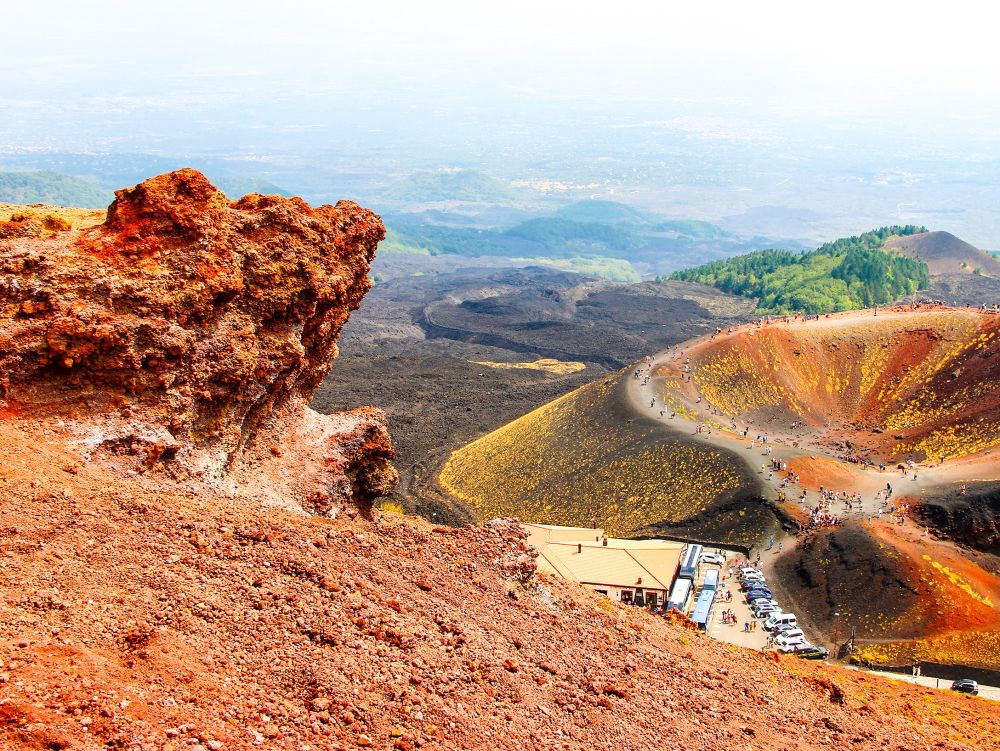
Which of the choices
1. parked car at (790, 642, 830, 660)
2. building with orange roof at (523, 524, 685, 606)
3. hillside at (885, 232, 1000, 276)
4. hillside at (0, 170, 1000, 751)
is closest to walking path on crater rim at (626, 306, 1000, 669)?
parked car at (790, 642, 830, 660)

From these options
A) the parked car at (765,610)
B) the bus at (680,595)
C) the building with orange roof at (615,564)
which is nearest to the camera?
the building with orange roof at (615,564)

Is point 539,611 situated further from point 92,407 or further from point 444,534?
point 92,407

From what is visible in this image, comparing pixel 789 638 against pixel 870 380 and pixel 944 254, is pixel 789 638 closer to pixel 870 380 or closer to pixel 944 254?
pixel 870 380

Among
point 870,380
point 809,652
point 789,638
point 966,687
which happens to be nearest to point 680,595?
point 789,638

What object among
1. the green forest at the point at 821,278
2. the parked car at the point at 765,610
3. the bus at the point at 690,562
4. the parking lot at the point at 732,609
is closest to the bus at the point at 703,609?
the parking lot at the point at 732,609

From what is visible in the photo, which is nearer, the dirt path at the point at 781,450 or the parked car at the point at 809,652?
the parked car at the point at 809,652

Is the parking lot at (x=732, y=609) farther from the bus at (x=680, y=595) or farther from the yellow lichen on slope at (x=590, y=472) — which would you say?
the yellow lichen on slope at (x=590, y=472)

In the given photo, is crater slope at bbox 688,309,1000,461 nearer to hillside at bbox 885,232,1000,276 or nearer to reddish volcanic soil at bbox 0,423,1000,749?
reddish volcanic soil at bbox 0,423,1000,749

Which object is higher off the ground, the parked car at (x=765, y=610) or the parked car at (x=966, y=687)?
the parked car at (x=966, y=687)
